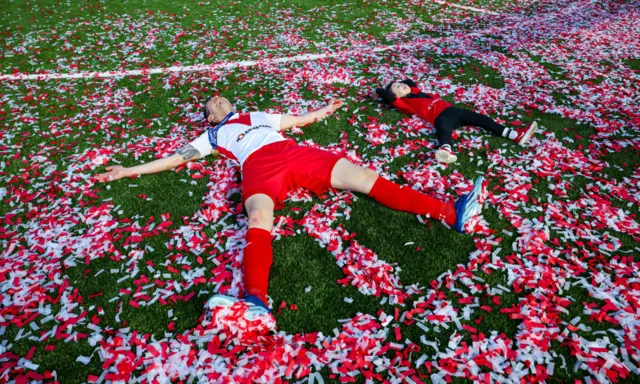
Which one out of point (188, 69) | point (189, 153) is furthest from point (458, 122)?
point (188, 69)

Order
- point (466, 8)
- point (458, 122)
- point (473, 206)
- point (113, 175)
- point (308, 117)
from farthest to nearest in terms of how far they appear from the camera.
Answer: point (466, 8) → point (308, 117) → point (458, 122) → point (113, 175) → point (473, 206)

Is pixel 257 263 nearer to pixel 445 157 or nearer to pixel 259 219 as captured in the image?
pixel 259 219

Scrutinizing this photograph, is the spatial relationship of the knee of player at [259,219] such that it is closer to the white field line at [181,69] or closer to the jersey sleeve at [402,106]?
the jersey sleeve at [402,106]

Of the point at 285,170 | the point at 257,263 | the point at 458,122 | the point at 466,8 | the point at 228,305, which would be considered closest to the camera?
the point at 228,305

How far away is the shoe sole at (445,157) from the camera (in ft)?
19.7

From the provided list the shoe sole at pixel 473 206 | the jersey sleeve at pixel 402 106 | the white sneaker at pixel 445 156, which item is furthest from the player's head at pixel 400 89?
the shoe sole at pixel 473 206

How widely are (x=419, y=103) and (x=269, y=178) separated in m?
4.19

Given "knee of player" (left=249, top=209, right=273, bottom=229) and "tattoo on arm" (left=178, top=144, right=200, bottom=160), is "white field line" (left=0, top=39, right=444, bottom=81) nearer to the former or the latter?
"tattoo on arm" (left=178, top=144, right=200, bottom=160)

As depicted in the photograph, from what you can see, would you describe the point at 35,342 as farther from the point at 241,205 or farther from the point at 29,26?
the point at 29,26

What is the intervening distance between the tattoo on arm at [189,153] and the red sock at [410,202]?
3.18 meters

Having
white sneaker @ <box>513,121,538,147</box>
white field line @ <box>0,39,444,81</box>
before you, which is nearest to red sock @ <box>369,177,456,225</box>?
white sneaker @ <box>513,121,538,147</box>

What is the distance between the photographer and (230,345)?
144 inches

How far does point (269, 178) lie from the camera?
4980 mm

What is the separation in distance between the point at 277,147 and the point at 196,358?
3.11 meters
